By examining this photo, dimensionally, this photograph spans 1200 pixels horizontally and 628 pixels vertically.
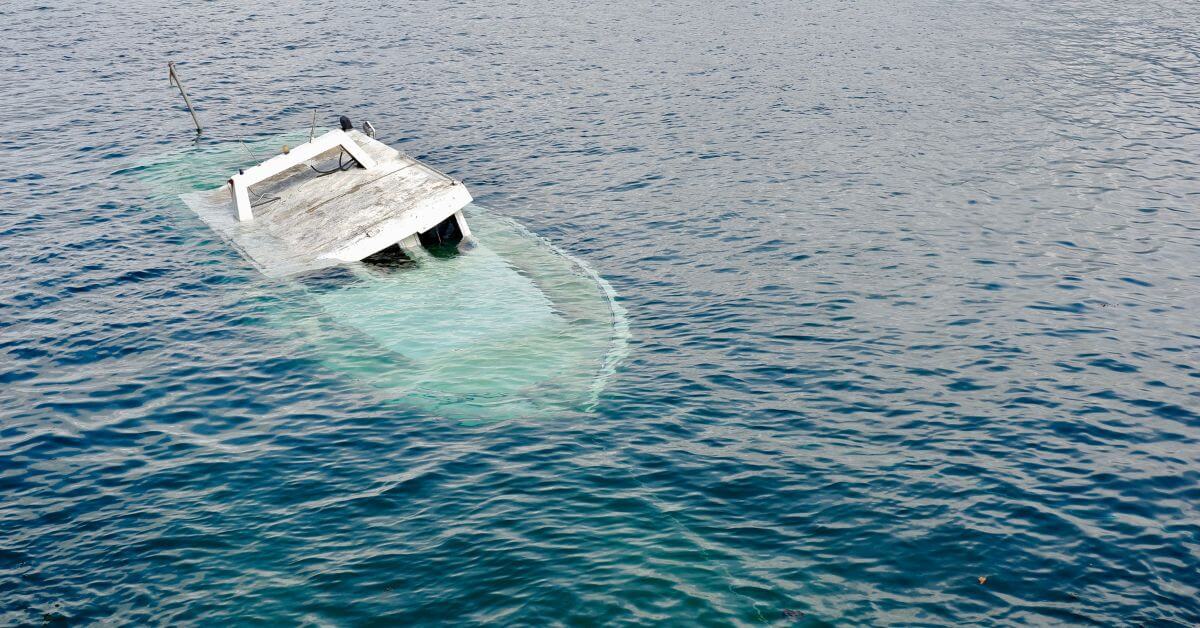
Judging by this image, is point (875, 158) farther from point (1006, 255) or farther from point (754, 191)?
point (1006, 255)

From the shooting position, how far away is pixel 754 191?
3762cm

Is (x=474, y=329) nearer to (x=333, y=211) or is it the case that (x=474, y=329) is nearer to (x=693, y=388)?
(x=693, y=388)

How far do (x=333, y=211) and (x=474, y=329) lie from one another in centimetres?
815

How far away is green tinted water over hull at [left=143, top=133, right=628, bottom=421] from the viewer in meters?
22.5

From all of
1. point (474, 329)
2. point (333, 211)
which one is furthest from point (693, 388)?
point (333, 211)

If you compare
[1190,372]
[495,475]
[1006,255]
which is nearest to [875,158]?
[1006,255]

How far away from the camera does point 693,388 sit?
2306cm

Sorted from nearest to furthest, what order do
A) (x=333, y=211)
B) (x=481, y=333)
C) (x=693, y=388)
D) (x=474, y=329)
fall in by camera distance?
(x=693, y=388) → (x=481, y=333) → (x=474, y=329) → (x=333, y=211)

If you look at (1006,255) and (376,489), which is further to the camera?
(1006,255)

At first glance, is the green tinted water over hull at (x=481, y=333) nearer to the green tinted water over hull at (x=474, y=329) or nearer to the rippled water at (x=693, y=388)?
the green tinted water over hull at (x=474, y=329)

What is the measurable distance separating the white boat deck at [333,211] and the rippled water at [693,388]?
47.4 inches

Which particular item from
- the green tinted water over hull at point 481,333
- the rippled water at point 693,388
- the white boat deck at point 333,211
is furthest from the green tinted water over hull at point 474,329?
the white boat deck at point 333,211

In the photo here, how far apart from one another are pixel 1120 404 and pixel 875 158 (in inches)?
783

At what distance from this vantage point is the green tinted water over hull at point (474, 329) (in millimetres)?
22453
